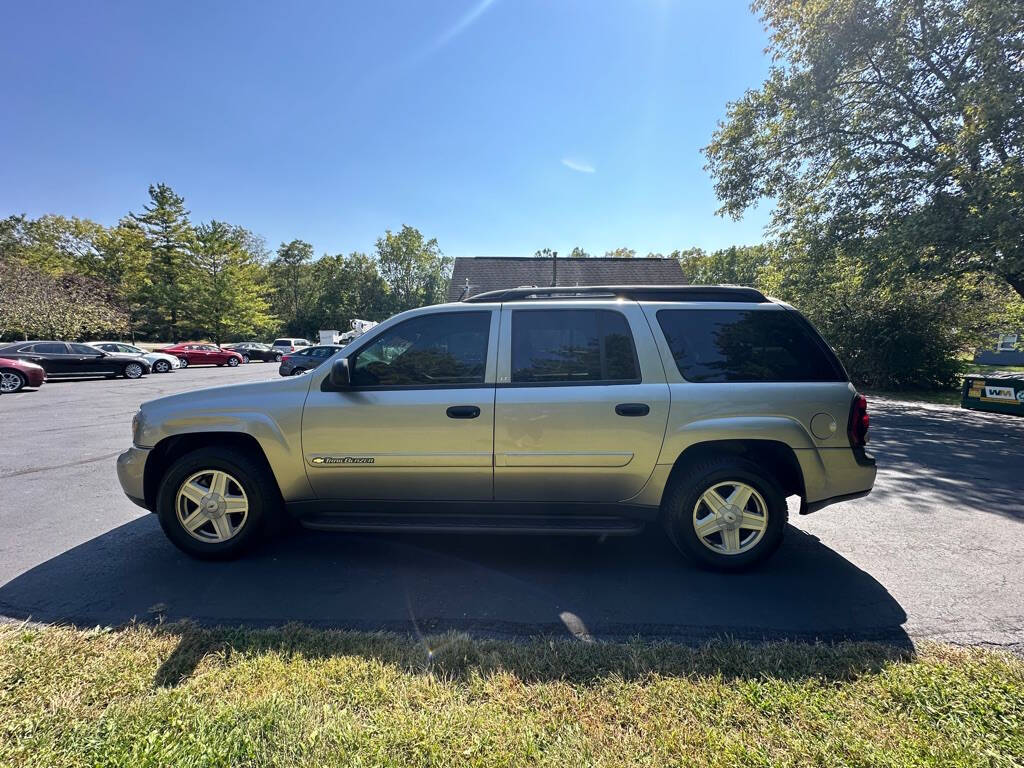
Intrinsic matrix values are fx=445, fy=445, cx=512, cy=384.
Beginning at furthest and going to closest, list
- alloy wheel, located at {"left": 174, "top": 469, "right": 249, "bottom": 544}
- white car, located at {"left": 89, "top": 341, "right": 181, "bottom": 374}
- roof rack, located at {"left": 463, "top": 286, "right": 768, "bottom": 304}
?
white car, located at {"left": 89, "top": 341, "right": 181, "bottom": 374} → roof rack, located at {"left": 463, "top": 286, "right": 768, "bottom": 304} → alloy wheel, located at {"left": 174, "top": 469, "right": 249, "bottom": 544}

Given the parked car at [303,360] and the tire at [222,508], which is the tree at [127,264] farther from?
the tire at [222,508]

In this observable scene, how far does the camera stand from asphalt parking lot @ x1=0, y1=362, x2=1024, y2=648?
8.69ft

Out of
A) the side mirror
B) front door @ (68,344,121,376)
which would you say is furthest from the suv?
front door @ (68,344,121,376)

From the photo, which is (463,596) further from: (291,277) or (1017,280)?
(291,277)

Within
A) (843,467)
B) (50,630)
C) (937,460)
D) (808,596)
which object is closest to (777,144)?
(937,460)

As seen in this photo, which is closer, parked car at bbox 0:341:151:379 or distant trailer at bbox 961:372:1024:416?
distant trailer at bbox 961:372:1024:416

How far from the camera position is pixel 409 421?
312cm

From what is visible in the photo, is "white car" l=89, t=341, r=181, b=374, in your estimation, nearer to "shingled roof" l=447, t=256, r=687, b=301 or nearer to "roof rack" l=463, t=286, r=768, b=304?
"shingled roof" l=447, t=256, r=687, b=301

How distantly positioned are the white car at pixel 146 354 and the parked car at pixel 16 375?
481cm

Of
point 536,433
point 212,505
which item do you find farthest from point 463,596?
point 212,505

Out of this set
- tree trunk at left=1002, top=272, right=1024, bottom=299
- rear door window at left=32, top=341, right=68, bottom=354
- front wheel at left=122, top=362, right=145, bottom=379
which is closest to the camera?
tree trunk at left=1002, top=272, right=1024, bottom=299

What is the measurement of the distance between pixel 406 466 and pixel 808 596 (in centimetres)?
283

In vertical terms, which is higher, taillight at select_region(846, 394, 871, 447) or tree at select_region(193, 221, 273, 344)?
tree at select_region(193, 221, 273, 344)

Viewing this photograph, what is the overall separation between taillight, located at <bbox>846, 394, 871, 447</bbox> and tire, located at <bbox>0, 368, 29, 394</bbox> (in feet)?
65.1
